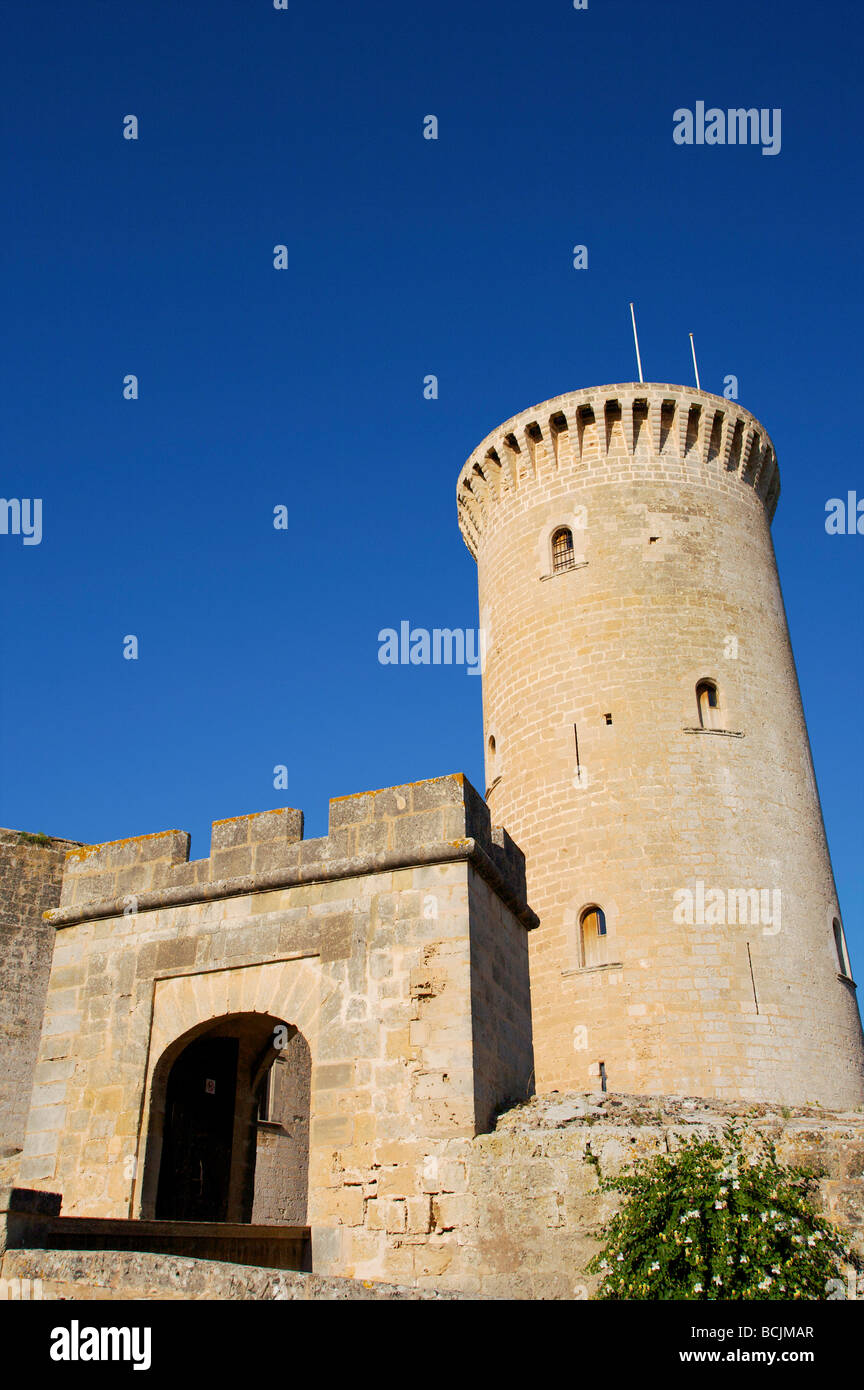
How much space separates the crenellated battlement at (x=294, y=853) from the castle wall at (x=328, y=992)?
2cm

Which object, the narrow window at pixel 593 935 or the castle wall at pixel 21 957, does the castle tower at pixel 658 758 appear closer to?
the narrow window at pixel 593 935

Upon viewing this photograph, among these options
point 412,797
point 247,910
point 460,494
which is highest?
point 460,494

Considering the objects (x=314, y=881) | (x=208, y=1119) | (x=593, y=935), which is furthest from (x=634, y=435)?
(x=208, y=1119)

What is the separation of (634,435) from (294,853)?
42.3ft

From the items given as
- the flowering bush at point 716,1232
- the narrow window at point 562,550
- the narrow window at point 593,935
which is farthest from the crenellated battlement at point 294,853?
the narrow window at point 562,550

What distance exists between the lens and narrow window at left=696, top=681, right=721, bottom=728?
17.6 m

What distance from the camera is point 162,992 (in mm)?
9461

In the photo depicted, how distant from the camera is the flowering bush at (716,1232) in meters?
6.33

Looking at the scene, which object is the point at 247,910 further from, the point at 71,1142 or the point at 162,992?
the point at 71,1142

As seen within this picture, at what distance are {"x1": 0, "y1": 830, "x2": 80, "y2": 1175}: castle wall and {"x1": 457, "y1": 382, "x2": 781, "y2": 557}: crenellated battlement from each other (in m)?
10.8

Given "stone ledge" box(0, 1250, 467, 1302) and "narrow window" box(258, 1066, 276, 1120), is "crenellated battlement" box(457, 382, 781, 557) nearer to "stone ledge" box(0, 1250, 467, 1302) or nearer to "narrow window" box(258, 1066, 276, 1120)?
"narrow window" box(258, 1066, 276, 1120)

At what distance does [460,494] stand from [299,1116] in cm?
1256

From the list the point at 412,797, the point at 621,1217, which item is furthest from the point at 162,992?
the point at 621,1217
